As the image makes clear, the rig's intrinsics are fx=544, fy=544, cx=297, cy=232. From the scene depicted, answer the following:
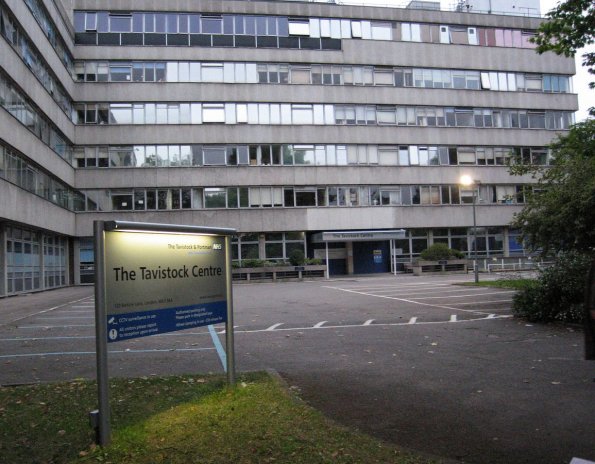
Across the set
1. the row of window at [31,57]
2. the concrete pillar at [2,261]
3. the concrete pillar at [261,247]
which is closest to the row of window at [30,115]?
the row of window at [31,57]

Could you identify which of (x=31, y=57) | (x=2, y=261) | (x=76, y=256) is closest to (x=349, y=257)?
(x=76, y=256)

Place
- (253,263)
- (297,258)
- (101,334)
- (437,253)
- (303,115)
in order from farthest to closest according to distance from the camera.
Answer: (303,115)
(437,253)
(297,258)
(253,263)
(101,334)

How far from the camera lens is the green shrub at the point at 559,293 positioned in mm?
11539

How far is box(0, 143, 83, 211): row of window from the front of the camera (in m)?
24.9

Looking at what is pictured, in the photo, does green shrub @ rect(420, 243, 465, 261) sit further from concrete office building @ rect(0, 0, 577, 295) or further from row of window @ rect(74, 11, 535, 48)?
row of window @ rect(74, 11, 535, 48)

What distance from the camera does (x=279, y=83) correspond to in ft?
139

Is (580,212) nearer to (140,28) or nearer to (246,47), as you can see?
(246,47)

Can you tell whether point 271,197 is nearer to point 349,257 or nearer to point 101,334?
point 349,257

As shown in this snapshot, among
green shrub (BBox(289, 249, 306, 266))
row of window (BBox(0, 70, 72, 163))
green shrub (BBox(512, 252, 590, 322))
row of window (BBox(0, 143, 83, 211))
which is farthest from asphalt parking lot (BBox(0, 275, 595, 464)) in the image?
green shrub (BBox(289, 249, 306, 266))

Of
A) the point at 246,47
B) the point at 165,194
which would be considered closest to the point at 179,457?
the point at 165,194

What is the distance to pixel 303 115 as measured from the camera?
42781 mm

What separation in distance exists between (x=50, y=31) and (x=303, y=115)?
18.5 meters

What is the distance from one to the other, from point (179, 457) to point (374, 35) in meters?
44.6

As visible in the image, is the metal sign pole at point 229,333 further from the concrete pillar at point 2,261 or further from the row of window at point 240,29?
the row of window at point 240,29
